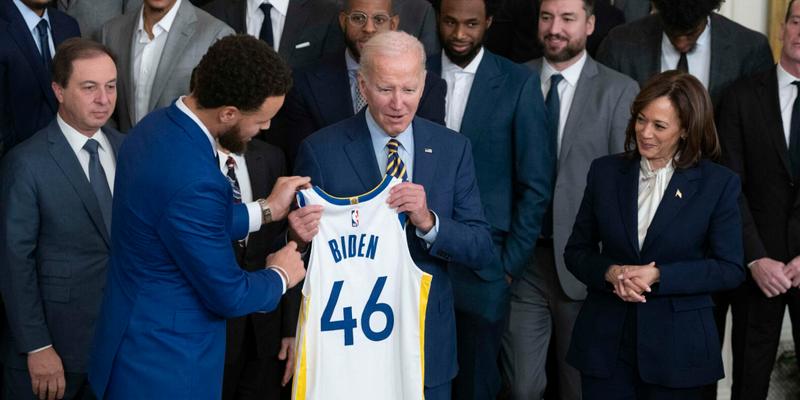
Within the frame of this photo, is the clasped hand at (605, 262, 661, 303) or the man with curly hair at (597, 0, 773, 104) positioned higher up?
the man with curly hair at (597, 0, 773, 104)

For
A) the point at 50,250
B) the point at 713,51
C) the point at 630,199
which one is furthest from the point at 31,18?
the point at 713,51

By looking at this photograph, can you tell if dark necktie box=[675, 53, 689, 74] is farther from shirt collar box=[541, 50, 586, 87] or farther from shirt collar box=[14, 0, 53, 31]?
shirt collar box=[14, 0, 53, 31]

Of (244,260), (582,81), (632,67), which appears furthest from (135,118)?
(632,67)

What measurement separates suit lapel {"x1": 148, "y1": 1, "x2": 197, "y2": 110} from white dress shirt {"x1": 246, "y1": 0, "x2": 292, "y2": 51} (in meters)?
0.30

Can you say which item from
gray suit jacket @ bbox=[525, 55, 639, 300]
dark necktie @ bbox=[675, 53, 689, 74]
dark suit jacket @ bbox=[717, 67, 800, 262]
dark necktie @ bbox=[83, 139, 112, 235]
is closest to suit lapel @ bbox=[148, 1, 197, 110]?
dark necktie @ bbox=[83, 139, 112, 235]

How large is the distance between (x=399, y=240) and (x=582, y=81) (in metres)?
1.47

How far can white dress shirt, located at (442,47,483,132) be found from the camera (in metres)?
4.34

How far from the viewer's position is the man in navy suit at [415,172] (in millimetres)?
3258

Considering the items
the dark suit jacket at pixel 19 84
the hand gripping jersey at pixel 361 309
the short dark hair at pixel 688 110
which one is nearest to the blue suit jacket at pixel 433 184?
the hand gripping jersey at pixel 361 309

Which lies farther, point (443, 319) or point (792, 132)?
point (792, 132)

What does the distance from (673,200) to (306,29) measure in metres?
1.87

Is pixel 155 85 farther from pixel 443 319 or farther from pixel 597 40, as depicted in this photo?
pixel 597 40

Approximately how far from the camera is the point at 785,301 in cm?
444

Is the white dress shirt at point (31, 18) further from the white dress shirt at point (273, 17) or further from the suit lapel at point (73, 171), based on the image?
the white dress shirt at point (273, 17)
